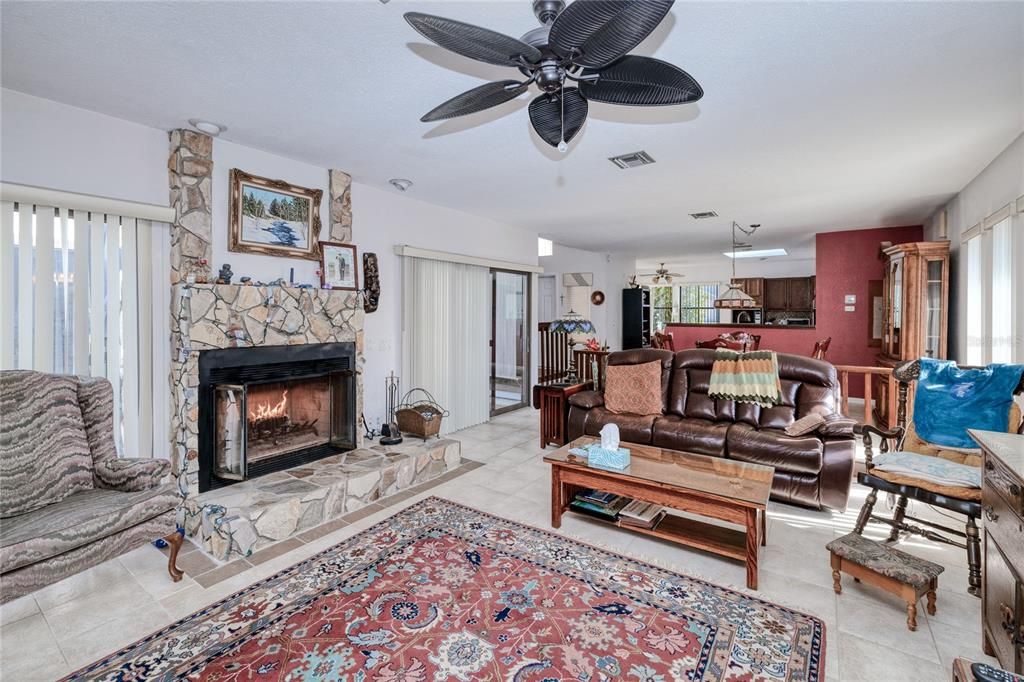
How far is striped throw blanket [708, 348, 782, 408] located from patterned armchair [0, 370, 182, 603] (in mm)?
3971

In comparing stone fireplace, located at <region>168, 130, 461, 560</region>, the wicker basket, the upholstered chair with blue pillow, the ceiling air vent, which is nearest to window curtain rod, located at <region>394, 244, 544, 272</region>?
stone fireplace, located at <region>168, 130, 461, 560</region>

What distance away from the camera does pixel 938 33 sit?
204 cm

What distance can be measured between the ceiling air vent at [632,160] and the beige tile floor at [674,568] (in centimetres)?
274

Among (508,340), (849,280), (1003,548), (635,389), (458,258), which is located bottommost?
(1003,548)

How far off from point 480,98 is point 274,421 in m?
3.14

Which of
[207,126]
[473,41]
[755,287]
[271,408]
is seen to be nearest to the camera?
[473,41]

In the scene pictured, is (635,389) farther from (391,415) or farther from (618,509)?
(391,415)

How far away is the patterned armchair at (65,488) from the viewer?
2.02 metres

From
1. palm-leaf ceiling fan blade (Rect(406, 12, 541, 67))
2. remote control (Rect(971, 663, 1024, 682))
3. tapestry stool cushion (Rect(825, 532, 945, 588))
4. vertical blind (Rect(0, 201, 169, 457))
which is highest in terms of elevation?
palm-leaf ceiling fan blade (Rect(406, 12, 541, 67))

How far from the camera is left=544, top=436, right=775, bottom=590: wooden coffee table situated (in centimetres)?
239

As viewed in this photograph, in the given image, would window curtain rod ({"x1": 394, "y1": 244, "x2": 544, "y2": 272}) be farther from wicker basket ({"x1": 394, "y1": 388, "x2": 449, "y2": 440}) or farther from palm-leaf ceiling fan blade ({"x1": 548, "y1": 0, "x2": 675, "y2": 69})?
palm-leaf ceiling fan blade ({"x1": 548, "y1": 0, "x2": 675, "y2": 69})

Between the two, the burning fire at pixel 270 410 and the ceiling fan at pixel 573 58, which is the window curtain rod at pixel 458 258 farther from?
the ceiling fan at pixel 573 58

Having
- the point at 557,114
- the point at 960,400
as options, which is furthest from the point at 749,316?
the point at 557,114

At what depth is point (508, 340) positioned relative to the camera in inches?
264
